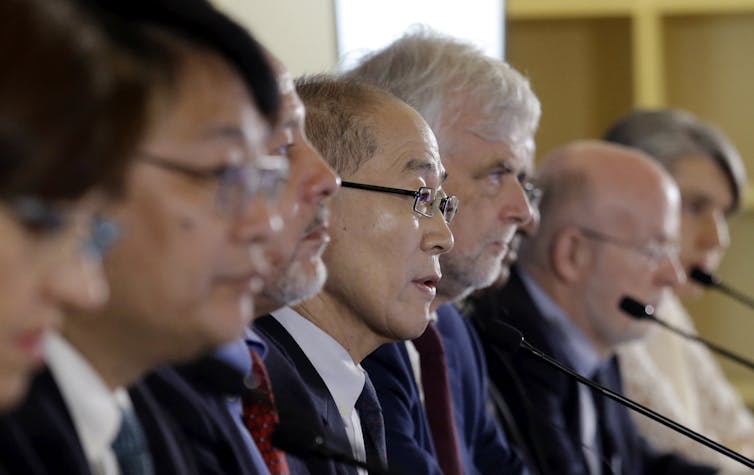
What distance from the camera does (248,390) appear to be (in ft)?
5.05

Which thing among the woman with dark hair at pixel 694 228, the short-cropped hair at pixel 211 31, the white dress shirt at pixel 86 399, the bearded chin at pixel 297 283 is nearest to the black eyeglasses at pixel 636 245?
the woman with dark hair at pixel 694 228

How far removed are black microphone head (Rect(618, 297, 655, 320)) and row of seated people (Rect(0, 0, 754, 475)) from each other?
0.20m

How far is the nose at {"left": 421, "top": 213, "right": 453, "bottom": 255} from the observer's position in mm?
2002

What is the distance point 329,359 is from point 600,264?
1.46 meters

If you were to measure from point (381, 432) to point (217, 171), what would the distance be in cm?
85

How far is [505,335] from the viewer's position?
218 cm

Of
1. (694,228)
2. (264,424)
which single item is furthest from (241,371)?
(694,228)

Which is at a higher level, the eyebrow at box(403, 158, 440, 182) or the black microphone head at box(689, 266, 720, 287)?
the eyebrow at box(403, 158, 440, 182)

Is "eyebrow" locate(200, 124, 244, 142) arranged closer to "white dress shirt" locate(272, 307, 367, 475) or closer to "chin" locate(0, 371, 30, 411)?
"chin" locate(0, 371, 30, 411)

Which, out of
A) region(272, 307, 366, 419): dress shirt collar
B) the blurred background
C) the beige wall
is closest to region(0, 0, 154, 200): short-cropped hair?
region(272, 307, 366, 419): dress shirt collar

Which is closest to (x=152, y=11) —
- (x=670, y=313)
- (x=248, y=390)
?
(x=248, y=390)

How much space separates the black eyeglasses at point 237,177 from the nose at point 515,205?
4.16 ft

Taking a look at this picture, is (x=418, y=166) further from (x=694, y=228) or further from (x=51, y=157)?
(x=694, y=228)

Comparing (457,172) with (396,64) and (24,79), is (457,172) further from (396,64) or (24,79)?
(24,79)
